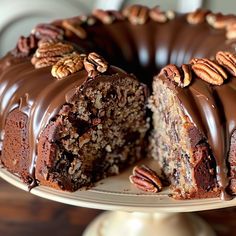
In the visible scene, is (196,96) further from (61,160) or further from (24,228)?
(24,228)

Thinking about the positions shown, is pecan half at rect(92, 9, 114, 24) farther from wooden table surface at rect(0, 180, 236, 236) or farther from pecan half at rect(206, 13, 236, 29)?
wooden table surface at rect(0, 180, 236, 236)

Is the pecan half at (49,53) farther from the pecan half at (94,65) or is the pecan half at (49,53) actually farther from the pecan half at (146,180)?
the pecan half at (146,180)

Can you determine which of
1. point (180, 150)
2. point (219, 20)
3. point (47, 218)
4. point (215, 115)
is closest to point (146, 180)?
point (180, 150)

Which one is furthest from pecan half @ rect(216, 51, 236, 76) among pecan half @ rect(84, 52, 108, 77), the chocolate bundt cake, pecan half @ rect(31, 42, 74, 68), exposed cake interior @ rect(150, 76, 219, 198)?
pecan half @ rect(31, 42, 74, 68)

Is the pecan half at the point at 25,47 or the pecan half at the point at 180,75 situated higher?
the pecan half at the point at 180,75

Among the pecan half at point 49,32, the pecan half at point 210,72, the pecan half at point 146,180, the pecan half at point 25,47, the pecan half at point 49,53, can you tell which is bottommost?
the pecan half at point 146,180

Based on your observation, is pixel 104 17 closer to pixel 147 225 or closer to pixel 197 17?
pixel 197 17

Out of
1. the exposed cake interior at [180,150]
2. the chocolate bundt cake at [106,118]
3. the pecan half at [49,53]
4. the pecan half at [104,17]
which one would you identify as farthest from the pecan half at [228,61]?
the pecan half at [104,17]
